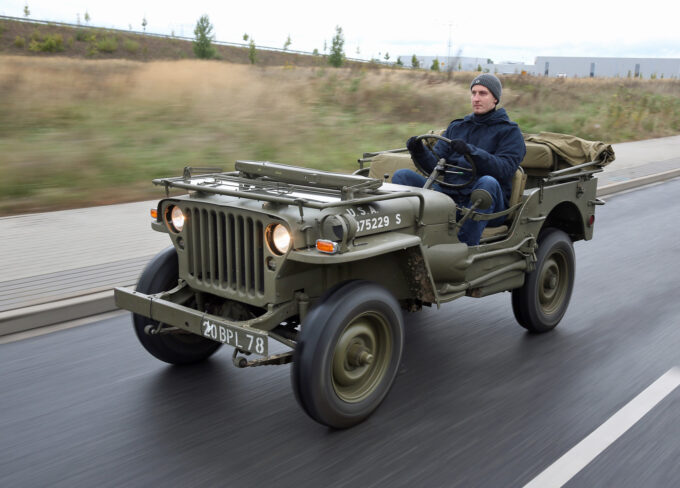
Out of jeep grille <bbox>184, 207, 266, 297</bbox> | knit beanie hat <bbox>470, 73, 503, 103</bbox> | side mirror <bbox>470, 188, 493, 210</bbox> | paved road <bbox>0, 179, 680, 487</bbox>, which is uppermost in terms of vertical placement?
knit beanie hat <bbox>470, 73, 503, 103</bbox>

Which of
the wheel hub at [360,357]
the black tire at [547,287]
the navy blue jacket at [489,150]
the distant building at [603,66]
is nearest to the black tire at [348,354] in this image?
the wheel hub at [360,357]

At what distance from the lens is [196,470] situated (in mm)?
3285

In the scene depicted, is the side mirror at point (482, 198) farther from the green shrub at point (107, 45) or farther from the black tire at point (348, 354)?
the green shrub at point (107, 45)

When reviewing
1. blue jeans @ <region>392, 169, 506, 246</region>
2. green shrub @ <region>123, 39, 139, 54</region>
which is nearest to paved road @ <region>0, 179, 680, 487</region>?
blue jeans @ <region>392, 169, 506, 246</region>

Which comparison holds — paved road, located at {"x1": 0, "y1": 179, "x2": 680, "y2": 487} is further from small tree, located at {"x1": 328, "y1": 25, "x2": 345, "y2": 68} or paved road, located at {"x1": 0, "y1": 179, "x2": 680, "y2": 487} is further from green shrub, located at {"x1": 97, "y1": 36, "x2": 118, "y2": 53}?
green shrub, located at {"x1": 97, "y1": 36, "x2": 118, "y2": 53}

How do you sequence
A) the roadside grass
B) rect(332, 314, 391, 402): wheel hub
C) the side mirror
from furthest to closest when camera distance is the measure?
the roadside grass
the side mirror
rect(332, 314, 391, 402): wheel hub

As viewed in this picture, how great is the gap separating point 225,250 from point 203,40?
47.4 m

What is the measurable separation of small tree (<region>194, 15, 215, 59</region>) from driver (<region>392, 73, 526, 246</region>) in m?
45.6

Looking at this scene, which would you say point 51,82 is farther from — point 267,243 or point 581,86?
point 581,86

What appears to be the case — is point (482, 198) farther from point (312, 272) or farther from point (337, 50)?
point (337, 50)

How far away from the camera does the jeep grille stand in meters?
3.66

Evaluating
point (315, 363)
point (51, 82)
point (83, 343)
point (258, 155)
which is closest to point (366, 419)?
point (315, 363)

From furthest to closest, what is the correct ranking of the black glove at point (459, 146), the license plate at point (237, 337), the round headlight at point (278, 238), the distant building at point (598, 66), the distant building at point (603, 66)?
the distant building at point (603, 66)
the distant building at point (598, 66)
the black glove at point (459, 146)
the round headlight at point (278, 238)
the license plate at point (237, 337)

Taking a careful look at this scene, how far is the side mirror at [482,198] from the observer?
441 centimetres
